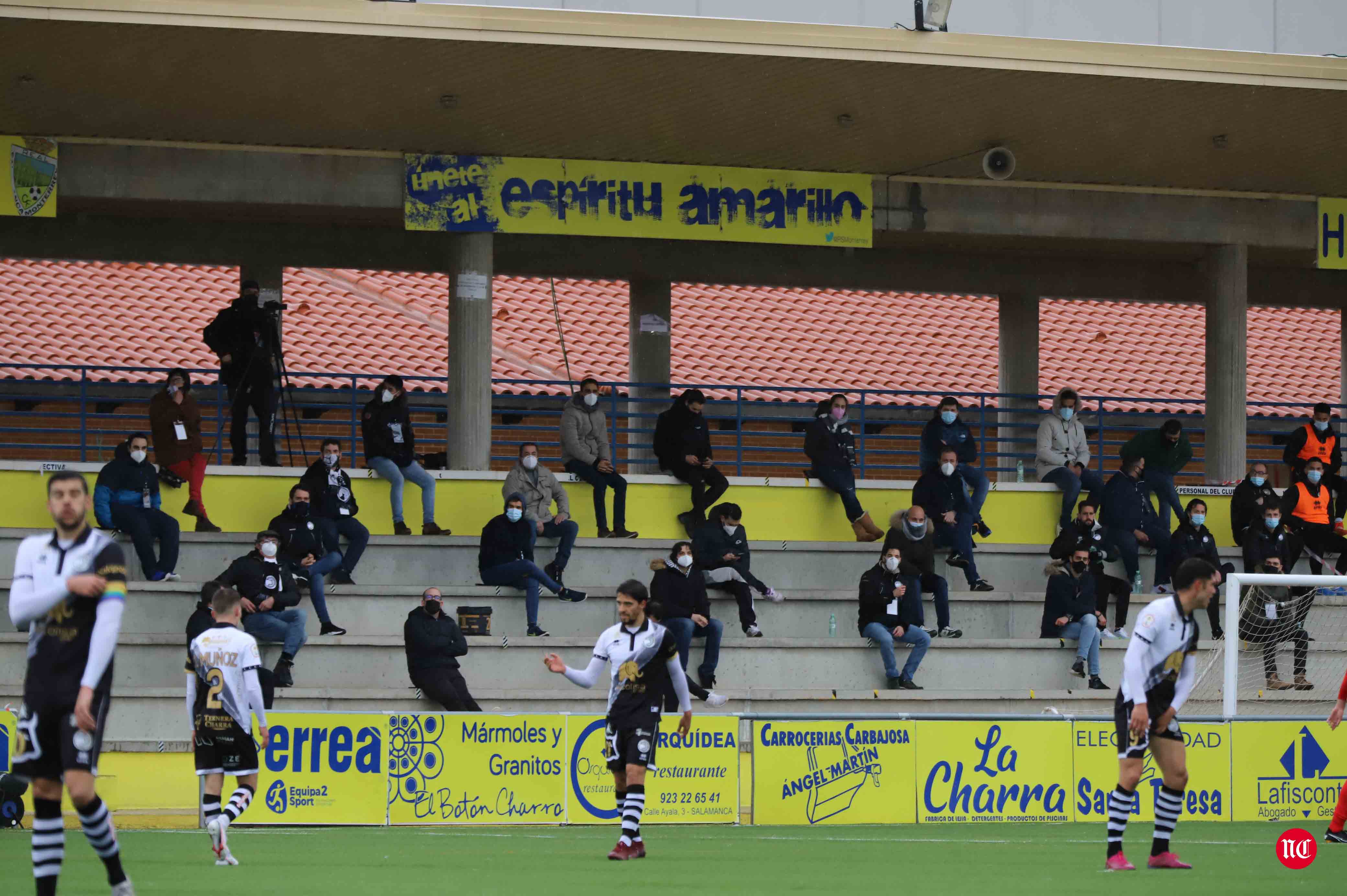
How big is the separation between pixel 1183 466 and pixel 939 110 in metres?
5.83

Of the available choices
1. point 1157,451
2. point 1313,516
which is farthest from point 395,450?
point 1313,516

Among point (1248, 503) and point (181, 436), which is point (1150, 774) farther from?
point (181, 436)

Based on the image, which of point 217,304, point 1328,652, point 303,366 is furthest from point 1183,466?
point 217,304

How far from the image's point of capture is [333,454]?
1891cm

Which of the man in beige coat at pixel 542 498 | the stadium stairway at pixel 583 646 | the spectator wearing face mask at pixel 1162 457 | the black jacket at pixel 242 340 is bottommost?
the stadium stairway at pixel 583 646

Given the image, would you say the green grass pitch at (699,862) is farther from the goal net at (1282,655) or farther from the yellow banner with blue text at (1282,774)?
the goal net at (1282,655)

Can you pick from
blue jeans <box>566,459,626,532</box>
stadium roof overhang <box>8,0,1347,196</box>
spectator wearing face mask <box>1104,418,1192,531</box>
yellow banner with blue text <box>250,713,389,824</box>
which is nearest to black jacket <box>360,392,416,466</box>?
blue jeans <box>566,459,626,532</box>

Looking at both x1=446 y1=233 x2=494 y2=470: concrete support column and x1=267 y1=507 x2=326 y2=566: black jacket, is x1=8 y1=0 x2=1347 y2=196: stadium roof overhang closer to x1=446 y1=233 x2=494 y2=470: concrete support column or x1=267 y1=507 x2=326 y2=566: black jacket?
x1=446 y1=233 x2=494 y2=470: concrete support column

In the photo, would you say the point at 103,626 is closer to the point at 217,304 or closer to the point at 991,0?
the point at 991,0

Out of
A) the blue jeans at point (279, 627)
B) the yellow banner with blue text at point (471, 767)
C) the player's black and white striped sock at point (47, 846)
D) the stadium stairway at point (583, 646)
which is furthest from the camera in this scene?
the stadium stairway at point (583, 646)

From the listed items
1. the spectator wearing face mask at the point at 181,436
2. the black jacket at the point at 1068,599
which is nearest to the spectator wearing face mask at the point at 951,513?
the black jacket at the point at 1068,599

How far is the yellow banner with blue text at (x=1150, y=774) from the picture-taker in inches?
640

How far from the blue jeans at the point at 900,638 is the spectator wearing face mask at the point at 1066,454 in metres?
3.58

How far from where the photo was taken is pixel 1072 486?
21406 millimetres
